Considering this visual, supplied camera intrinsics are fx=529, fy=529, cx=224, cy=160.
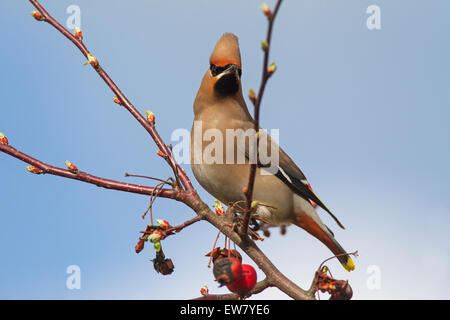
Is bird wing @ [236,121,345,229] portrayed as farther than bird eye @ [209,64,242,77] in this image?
Yes

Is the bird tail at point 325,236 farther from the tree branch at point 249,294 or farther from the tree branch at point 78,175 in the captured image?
the tree branch at point 78,175

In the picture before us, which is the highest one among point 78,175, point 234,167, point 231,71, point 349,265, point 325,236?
point 231,71

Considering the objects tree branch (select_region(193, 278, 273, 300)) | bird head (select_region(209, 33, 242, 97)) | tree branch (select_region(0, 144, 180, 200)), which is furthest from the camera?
bird head (select_region(209, 33, 242, 97))

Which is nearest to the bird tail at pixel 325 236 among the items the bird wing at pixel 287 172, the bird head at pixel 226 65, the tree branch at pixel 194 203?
the bird wing at pixel 287 172

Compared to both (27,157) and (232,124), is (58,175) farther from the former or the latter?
(232,124)

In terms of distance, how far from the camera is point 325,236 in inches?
139

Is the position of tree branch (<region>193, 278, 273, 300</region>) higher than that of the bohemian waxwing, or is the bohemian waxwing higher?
the bohemian waxwing

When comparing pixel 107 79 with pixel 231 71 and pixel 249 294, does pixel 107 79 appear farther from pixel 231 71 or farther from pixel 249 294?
pixel 249 294

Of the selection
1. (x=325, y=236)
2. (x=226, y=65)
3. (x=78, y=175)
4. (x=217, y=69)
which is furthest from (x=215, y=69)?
(x=325, y=236)

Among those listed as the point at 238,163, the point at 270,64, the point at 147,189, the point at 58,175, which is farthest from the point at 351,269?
the point at 270,64

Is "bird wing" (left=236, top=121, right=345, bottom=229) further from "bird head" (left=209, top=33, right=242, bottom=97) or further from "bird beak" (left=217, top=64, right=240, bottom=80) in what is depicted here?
"bird beak" (left=217, top=64, right=240, bottom=80)

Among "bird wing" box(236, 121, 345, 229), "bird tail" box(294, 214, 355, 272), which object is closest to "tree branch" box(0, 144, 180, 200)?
"bird wing" box(236, 121, 345, 229)

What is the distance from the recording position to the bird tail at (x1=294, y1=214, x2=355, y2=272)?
138 inches

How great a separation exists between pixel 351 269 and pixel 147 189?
1.51 meters
